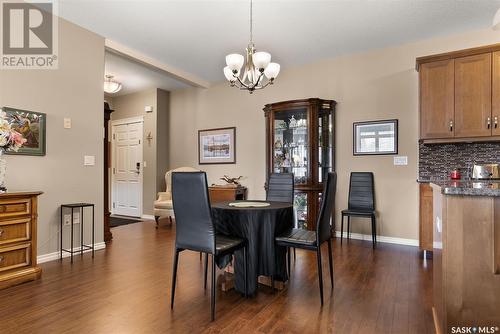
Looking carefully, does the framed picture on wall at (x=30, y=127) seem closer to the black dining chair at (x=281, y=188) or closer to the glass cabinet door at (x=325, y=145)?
the black dining chair at (x=281, y=188)

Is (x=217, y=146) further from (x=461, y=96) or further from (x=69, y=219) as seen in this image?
(x=461, y=96)

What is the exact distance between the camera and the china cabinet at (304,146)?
437cm

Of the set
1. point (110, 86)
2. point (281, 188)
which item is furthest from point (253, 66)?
point (110, 86)

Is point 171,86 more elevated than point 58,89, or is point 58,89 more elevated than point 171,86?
point 171,86

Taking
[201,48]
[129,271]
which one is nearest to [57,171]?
[129,271]

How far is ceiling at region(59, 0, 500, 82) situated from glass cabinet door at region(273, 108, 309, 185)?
0.95 metres

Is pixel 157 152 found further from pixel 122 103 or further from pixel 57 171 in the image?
pixel 57 171

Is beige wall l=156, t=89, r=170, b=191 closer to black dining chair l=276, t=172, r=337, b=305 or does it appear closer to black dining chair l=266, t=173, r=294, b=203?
black dining chair l=266, t=173, r=294, b=203

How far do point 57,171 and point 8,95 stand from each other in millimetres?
914

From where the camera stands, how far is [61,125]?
3.42 meters

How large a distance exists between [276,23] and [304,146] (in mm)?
1815

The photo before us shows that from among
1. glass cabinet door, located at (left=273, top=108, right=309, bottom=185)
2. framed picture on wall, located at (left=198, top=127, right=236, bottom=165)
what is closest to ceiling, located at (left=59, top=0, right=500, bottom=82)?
glass cabinet door, located at (left=273, top=108, right=309, bottom=185)

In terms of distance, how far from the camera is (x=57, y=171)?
338cm

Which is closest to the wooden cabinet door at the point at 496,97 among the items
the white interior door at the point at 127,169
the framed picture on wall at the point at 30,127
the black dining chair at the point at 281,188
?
the black dining chair at the point at 281,188
